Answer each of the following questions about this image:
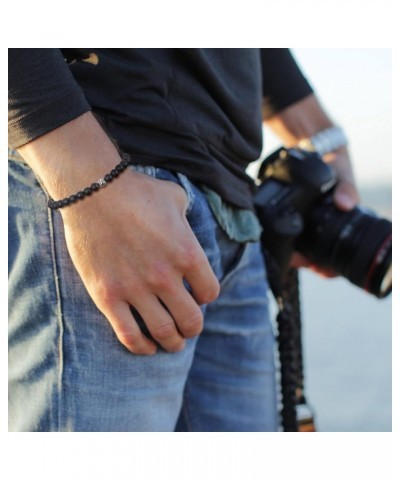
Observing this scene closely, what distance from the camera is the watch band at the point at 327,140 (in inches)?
52.6

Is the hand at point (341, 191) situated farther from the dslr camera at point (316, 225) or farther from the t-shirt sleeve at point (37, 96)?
the t-shirt sleeve at point (37, 96)

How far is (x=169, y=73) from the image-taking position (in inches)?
30.7

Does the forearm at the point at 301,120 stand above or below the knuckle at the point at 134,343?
above

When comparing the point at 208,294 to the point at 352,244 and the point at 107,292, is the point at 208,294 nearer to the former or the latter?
the point at 107,292

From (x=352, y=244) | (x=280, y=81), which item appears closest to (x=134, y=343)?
(x=352, y=244)

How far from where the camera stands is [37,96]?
2.18ft

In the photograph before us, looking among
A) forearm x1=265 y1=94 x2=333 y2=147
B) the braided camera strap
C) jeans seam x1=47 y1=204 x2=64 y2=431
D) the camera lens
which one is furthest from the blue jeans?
forearm x1=265 y1=94 x2=333 y2=147

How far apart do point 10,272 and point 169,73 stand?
12.0 inches

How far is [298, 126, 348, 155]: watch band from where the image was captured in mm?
1337

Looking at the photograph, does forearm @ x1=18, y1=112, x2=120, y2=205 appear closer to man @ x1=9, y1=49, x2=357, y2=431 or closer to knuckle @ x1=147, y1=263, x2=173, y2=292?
man @ x1=9, y1=49, x2=357, y2=431

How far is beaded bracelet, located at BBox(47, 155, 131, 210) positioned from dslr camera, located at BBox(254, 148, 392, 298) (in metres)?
0.49

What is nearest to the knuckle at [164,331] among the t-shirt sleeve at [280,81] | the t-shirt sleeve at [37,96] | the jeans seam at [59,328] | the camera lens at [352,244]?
the jeans seam at [59,328]

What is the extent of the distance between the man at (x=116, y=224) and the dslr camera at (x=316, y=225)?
26 cm

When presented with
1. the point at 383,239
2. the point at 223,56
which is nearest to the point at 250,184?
the point at 223,56
